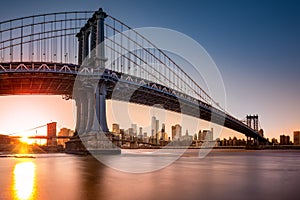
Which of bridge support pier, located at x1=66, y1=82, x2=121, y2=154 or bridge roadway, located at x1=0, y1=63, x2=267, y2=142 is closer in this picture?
bridge support pier, located at x1=66, y1=82, x2=121, y2=154

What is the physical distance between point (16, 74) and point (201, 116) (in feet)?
124

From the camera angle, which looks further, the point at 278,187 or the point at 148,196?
the point at 278,187

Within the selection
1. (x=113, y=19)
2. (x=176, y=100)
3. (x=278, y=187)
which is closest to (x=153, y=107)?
(x=176, y=100)

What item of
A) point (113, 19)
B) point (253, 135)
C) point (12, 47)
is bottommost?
point (253, 135)

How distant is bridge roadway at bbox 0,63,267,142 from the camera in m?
49.3

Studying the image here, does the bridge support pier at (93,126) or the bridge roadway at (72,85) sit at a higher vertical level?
the bridge roadway at (72,85)

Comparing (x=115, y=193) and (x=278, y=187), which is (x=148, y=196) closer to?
(x=115, y=193)

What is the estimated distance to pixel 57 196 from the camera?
32.8 feet

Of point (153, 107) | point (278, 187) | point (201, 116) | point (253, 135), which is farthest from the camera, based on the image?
point (253, 135)

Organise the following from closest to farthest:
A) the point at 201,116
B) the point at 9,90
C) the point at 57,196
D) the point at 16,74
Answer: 1. the point at 57,196
2. the point at 16,74
3. the point at 9,90
4. the point at 201,116

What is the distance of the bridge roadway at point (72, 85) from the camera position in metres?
49.3

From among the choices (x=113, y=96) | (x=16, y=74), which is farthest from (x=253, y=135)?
(x=16, y=74)

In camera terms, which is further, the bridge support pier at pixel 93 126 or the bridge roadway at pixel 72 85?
the bridge roadway at pixel 72 85

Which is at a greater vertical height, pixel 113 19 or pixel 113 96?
pixel 113 19
